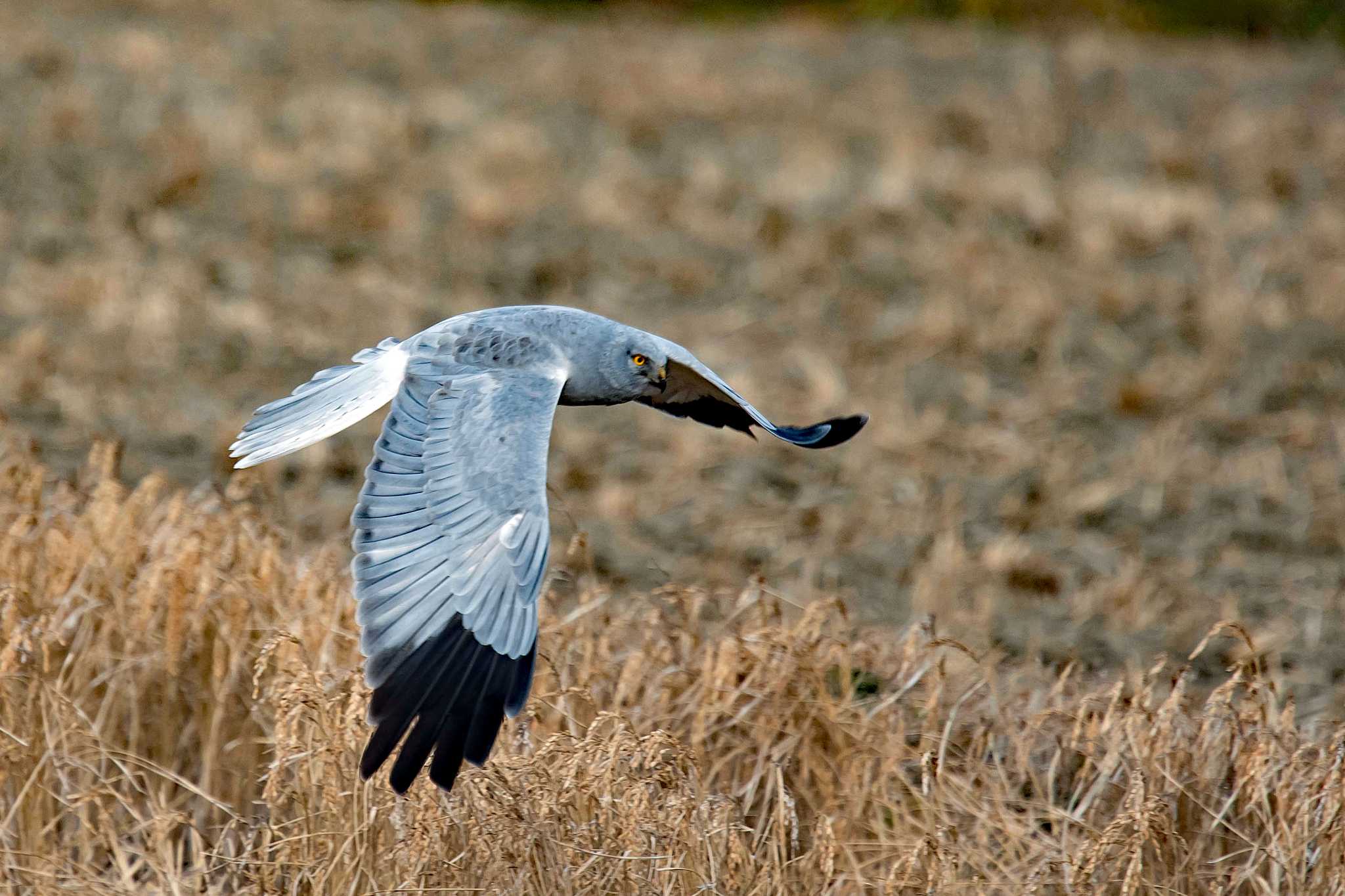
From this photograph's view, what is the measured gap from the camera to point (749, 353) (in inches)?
297

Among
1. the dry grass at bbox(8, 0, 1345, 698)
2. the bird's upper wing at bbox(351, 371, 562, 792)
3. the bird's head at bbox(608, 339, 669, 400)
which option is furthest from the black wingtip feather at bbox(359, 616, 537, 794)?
the dry grass at bbox(8, 0, 1345, 698)

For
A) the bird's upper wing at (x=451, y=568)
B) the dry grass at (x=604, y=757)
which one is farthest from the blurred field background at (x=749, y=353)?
the bird's upper wing at (x=451, y=568)

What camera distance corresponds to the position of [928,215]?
9430mm

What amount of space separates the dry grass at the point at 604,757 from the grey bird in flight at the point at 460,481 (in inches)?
14.2

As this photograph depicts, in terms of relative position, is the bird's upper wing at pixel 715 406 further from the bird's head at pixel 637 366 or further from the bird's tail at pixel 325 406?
the bird's tail at pixel 325 406

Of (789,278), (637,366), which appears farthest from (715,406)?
(789,278)

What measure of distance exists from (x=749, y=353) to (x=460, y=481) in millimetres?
4912

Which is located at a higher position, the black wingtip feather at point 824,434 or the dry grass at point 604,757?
the black wingtip feather at point 824,434

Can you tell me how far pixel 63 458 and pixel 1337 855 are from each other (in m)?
3.96

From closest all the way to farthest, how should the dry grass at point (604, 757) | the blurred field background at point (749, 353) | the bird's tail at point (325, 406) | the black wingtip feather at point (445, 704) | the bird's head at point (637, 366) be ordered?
1. the black wingtip feather at point (445, 704)
2. the dry grass at point (604, 757)
3. the bird's tail at point (325, 406)
4. the bird's head at point (637, 366)
5. the blurred field background at point (749, 353)

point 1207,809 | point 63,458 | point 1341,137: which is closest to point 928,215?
point 1341,137

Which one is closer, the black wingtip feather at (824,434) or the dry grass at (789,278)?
the black wingtip feather at (824,434)

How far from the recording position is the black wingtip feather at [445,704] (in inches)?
→ 94.7

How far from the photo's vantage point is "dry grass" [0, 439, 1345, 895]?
2820 millimetres
